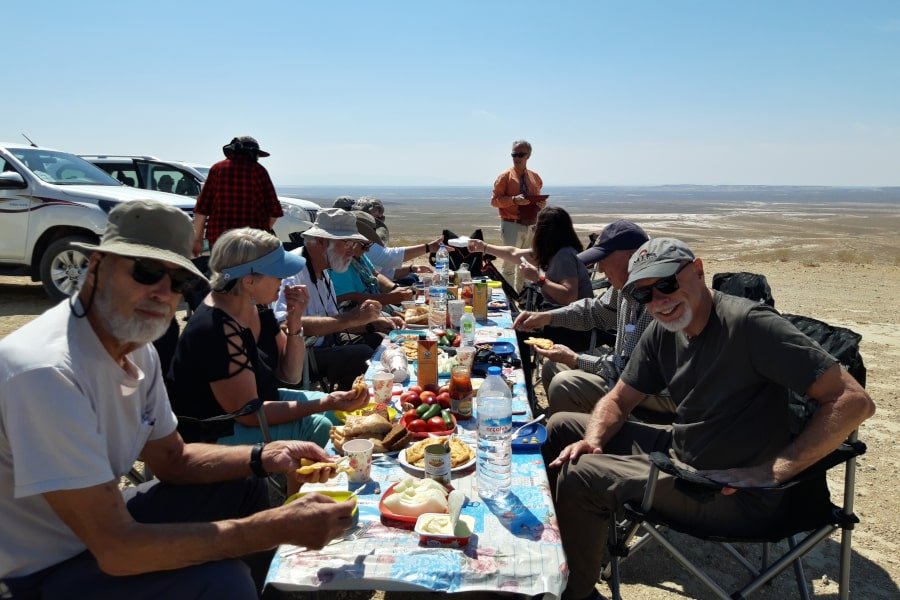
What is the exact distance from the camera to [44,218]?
313 inches

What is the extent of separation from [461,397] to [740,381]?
117 cm

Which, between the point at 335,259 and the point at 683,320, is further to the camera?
the point at 335,259

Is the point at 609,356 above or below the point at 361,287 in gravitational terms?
below

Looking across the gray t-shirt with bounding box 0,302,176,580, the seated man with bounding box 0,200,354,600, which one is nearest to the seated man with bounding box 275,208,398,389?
the seated man with bounding box 0,200,354,600

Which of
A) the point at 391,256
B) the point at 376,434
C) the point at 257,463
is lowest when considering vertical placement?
the point at 257,463

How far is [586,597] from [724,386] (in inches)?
41.7

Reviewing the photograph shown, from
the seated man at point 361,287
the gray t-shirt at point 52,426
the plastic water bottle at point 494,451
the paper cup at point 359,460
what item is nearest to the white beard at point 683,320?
the plastic water bottle at point 494,451

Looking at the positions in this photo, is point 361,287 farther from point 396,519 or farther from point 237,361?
point 396,519

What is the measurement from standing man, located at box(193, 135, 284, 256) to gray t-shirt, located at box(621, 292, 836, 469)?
562 centimetres

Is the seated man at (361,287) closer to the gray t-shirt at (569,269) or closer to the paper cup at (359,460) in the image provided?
the gray t-shirt at (569,269)

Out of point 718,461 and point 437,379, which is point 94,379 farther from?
point 718,461

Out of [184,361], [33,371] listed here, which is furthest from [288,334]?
[33,371]

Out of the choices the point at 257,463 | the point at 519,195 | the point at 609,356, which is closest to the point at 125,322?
the point at 257,463

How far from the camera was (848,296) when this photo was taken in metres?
10.2
